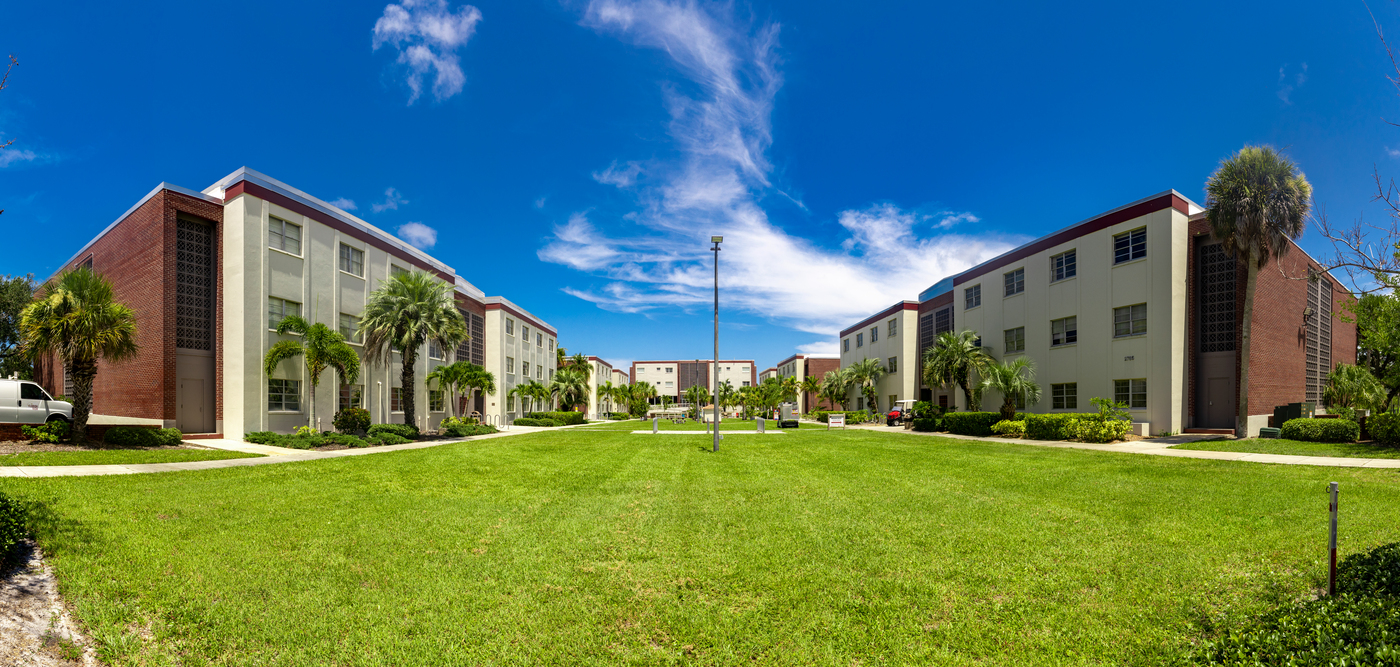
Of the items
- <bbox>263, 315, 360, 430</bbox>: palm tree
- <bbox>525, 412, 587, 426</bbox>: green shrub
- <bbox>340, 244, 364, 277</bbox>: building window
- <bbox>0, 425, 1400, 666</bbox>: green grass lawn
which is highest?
<bbox>340, 244, 364, 277</bbox>: building window

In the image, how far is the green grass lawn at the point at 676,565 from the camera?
4738mm

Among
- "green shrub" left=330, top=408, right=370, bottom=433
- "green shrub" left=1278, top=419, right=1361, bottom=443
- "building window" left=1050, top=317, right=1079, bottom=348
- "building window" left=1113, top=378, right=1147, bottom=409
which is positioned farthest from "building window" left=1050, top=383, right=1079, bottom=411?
"green shrub" left=330, top=408, right=370, bottom=433

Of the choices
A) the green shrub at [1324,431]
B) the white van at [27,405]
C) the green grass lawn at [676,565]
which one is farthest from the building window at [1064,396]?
the white van at [27,405]

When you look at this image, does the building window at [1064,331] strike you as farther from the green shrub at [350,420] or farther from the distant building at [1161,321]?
the green shrub at [350,420]

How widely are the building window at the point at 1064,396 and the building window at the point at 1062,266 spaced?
5.98 metres

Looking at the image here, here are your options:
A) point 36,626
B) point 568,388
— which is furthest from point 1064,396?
point 568,388

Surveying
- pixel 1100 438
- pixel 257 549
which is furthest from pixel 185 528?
pixel 1100 438

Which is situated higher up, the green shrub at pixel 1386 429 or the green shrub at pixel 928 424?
the green shrub at pixel 1386 429

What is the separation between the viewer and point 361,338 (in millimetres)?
29609

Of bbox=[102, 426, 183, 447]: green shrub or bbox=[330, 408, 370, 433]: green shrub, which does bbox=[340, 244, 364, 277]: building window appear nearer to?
bbox=[330, 408, 370, 433]: green shrub

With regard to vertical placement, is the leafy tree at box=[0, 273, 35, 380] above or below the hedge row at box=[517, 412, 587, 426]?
above

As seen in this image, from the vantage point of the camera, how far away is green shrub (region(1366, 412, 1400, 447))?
18766 mm

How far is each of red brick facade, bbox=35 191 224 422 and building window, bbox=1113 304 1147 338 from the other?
40.5m

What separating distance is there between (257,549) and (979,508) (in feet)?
34.8
